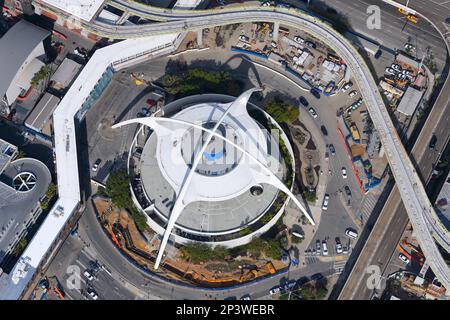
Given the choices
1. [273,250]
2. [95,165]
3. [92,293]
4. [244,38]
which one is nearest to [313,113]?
[244,38]

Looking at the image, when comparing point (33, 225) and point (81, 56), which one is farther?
point (81, 56)

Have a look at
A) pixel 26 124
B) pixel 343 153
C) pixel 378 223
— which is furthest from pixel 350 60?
pixel 26 124

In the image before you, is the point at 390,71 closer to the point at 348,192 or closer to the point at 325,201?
the point at 348,192

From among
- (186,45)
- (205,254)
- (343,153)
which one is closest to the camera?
(205,254)

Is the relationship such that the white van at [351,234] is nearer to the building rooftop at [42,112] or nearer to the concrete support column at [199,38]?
the concrete support column at [199,38]

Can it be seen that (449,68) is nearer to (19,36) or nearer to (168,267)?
(168,267)

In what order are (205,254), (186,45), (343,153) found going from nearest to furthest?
(205,254) → (343,153) → (186,45)
